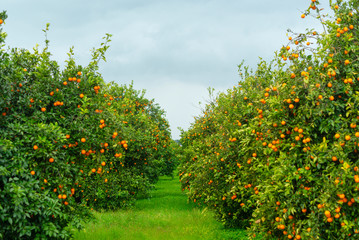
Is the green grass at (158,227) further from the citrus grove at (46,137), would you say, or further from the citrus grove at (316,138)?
the citrus grove at (316,138)

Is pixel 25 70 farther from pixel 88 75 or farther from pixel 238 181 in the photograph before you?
pixel 238 181

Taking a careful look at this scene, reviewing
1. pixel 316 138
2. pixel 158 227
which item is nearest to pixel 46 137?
pixel 316 138

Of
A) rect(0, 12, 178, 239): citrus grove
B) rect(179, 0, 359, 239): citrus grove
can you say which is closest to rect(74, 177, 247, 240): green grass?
rect(0, 12, 178, 239): citrus grove

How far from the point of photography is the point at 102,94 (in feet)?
26.7

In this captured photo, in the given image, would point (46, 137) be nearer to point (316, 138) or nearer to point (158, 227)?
point (316, 138)

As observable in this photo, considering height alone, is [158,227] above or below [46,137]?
below

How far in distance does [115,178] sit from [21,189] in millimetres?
10843

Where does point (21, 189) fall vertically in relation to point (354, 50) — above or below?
below

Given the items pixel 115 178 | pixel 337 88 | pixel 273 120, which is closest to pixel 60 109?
pixel 273 120

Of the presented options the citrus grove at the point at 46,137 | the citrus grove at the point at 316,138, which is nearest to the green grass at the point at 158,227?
the citrus grove at the point at 46,137

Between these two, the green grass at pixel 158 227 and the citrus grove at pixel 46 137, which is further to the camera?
the green grass at pixel 158 227

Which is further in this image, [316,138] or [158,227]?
[158,227]

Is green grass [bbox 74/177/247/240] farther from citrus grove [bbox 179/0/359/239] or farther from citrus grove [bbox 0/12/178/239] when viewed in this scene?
citrus grove [bbox 179/0/359/239]

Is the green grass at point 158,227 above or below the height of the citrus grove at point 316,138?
below
